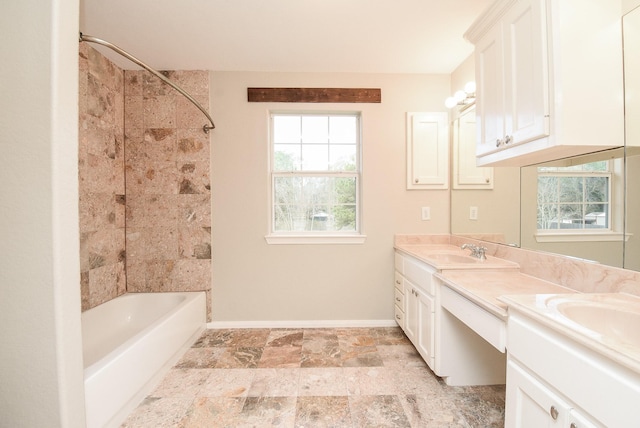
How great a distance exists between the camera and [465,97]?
221 cm

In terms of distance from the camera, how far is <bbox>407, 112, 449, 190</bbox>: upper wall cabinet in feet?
8.36

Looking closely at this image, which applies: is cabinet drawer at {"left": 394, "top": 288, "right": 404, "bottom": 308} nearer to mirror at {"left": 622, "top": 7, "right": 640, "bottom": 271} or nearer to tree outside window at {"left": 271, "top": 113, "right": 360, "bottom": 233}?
tree outside window at {"left": 271, "top": 113, "right": 360, "bottom": 233}

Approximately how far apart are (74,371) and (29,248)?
0.55m

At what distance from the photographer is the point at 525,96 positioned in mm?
1245

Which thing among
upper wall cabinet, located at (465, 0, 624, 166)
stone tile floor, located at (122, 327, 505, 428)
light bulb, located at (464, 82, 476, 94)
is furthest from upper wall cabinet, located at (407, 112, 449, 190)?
stone tile floor, located at (122, 327, 505, 428)

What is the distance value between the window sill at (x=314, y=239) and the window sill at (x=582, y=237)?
135cm

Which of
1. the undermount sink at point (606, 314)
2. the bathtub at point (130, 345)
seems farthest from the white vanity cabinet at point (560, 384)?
the bathtub at point (130, 345)

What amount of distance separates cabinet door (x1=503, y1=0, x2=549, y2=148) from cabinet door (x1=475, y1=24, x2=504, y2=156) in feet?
0.16

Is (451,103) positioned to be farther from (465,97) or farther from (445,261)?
(445,261)

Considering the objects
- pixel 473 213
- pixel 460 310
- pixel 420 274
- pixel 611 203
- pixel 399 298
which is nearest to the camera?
pixel 611 203

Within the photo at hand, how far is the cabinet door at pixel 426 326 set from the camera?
176cm

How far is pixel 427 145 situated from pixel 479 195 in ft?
2.28

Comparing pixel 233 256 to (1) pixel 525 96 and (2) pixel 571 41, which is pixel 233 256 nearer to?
(1) pixel 525 96

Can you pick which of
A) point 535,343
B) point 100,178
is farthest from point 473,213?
point 100,178
